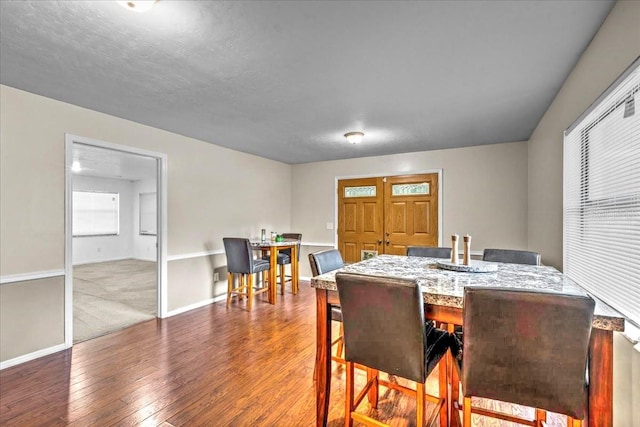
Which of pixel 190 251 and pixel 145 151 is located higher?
pixel 145 151

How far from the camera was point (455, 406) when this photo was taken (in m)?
1.71

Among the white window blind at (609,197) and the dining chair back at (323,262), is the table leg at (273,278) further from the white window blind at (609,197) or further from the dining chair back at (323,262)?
the white window blind at (609,197)

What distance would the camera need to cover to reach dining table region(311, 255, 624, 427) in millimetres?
1127

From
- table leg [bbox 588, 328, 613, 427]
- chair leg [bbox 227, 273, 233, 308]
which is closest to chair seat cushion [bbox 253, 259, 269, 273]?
chair leg [bbox 227, 273, 233, 308]

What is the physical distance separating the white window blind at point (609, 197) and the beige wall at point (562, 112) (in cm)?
11

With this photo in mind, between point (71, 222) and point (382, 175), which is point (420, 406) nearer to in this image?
point (71, 222)

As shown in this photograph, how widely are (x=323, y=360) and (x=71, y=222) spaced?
2798mm

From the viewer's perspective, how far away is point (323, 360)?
176 cm

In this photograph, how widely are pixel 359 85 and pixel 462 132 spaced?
202 cm

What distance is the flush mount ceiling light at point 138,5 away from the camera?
4.73 ft

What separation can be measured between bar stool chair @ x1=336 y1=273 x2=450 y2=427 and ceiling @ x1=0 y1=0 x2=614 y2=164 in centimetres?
141

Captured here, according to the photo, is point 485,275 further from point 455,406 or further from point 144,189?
point 144,189

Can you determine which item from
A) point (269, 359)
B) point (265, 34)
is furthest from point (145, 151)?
point (269, 359)

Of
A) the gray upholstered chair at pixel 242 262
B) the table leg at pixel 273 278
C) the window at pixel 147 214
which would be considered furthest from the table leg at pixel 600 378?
the window at pixel 147 214
